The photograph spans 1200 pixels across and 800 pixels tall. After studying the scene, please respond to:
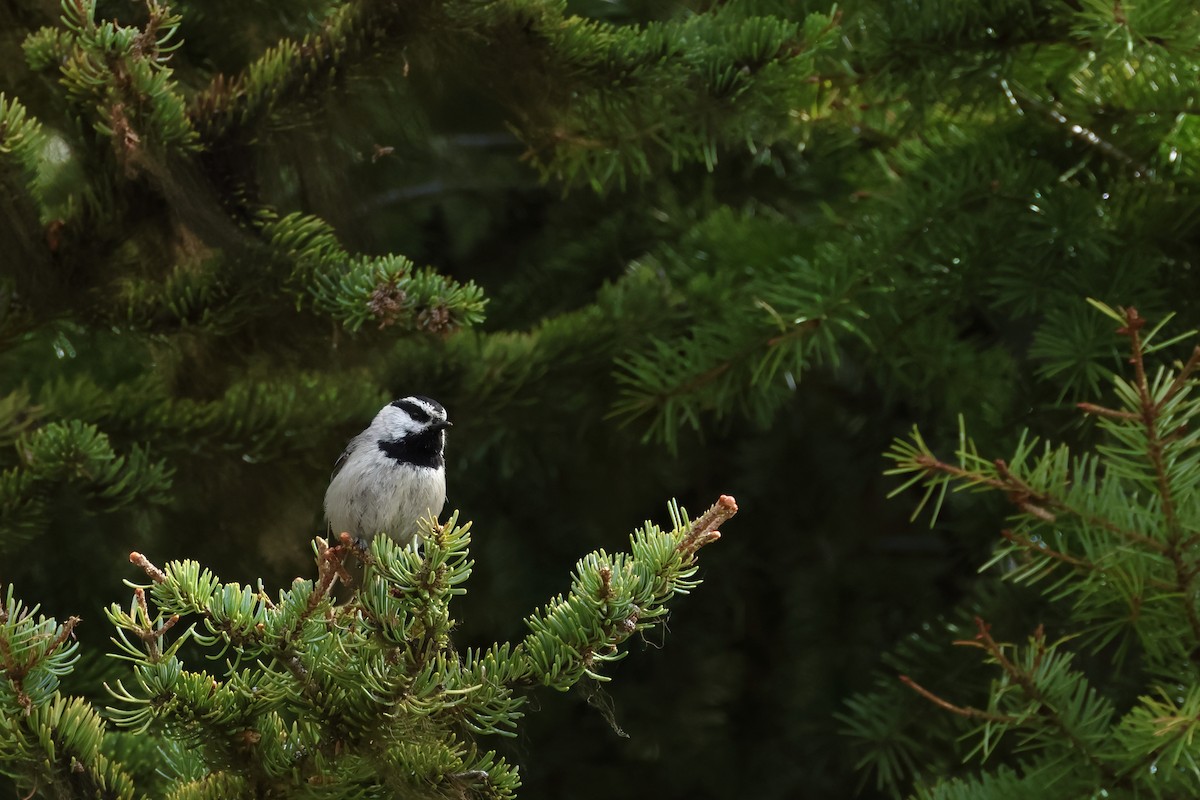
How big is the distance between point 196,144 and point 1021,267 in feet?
4.65

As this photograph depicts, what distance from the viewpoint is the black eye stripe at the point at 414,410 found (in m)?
2.17

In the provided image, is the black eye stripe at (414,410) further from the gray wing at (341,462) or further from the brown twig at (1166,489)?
the brown twig at (1166,489)

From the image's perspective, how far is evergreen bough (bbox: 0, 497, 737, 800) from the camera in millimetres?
1182

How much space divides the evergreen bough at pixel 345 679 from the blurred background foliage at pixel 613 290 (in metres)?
0.17

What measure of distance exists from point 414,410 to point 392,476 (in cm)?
17

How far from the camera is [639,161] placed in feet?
6.72

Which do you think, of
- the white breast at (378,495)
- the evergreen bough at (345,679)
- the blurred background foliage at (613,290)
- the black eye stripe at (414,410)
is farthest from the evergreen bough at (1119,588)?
the white breast at (378,495)

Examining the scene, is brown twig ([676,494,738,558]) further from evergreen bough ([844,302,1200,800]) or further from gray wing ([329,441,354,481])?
gray wing ([329,441,354,481])

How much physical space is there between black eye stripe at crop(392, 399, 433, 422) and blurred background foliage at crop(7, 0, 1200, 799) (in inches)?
2.9

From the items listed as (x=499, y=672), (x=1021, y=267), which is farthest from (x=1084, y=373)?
(x=499, y=672)

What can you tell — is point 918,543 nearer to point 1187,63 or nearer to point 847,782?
point 847,782

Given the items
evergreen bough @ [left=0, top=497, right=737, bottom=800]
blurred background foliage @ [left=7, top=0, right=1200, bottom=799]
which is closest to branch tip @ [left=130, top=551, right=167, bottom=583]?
evergreen bough @ [left=0, top=497, right=737, bottom=800]

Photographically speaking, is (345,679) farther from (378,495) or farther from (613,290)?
(613,290)

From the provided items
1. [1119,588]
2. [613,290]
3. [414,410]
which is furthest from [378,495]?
[1119,588]
